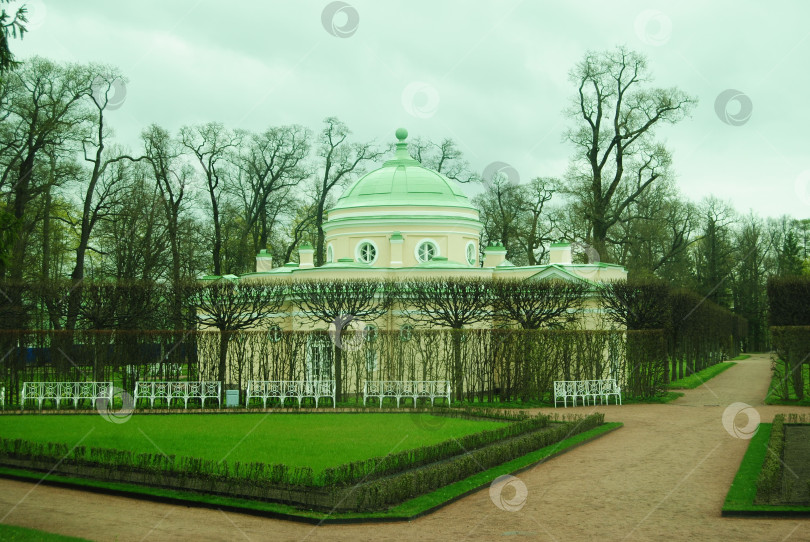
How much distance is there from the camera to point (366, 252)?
145ft

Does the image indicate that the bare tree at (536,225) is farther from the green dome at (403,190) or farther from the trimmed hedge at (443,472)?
the trimmed hedge at (443,472)

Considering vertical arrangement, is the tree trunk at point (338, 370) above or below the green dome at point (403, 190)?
below

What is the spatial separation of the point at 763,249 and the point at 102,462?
76.0 meters

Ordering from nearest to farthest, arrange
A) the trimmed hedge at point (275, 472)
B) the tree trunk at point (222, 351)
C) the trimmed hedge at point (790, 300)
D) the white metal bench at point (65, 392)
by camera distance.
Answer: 1. the trimmed hedge at point (275, 472)
2. the white metal bench at point (65, 392)
3. the tree trunk at point (222, 351)
4. the trimmed hedge at point (790, 300)

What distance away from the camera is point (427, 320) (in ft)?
119

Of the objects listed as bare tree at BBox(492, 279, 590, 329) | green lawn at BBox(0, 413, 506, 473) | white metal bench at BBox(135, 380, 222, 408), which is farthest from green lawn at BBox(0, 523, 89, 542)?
bare tree at BBox(492, 279, 590, 329)

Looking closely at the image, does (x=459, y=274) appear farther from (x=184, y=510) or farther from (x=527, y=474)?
(x=184, y=510)

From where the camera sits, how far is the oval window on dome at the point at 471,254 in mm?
45125

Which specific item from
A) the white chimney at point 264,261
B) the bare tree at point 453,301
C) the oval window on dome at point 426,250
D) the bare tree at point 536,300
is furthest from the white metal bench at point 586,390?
the white chimney at point 264,261

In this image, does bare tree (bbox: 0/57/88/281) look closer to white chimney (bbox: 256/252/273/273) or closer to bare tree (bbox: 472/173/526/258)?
white chimney (bbox: 256/252/273/273)
